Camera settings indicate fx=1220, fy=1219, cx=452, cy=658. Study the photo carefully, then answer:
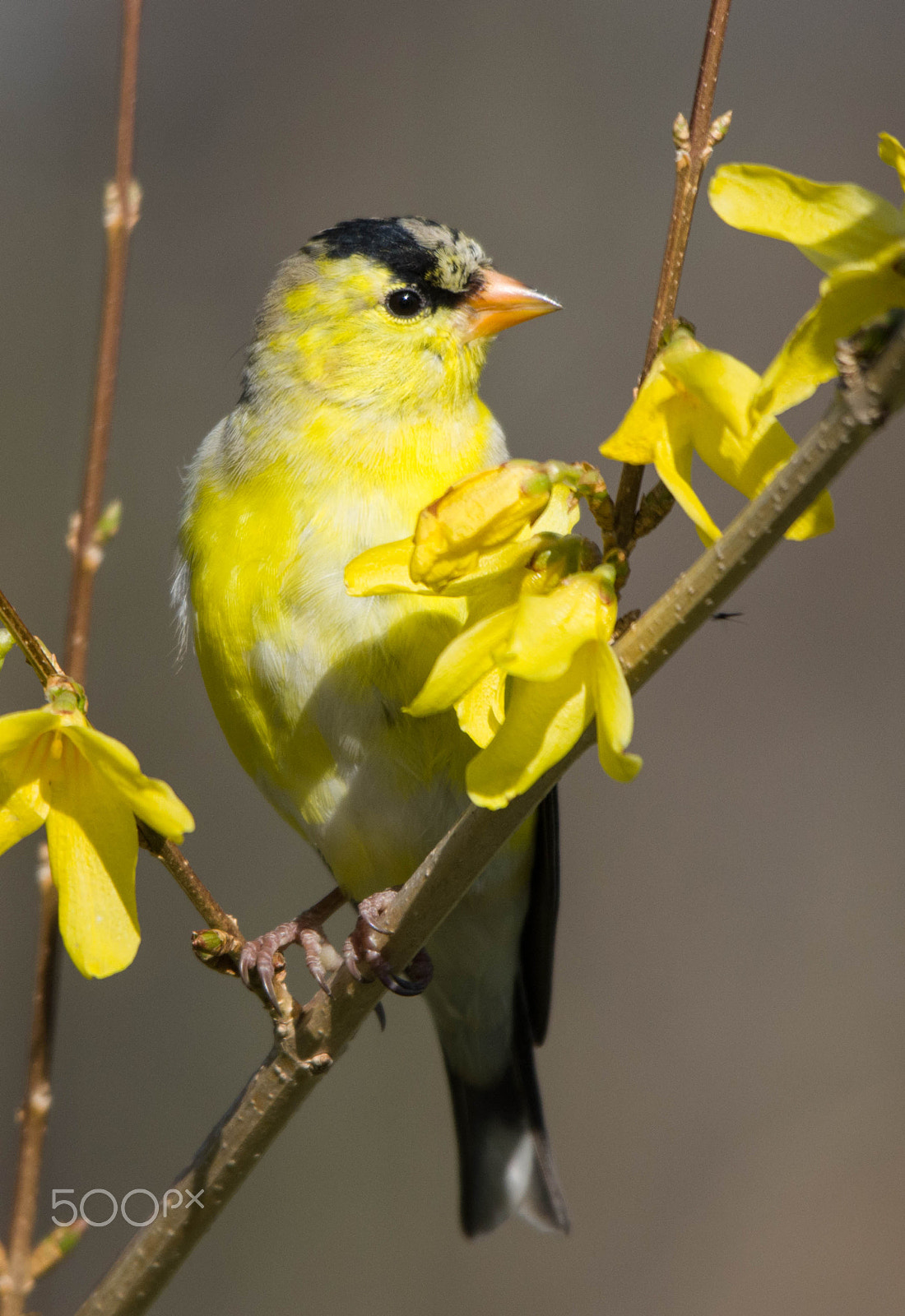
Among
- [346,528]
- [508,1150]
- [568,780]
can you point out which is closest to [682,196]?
[346,528]

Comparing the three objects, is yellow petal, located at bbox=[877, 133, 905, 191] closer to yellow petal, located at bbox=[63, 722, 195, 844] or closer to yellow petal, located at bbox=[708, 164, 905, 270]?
yellow petal, located at bbox=[708, 164, 905, 270]

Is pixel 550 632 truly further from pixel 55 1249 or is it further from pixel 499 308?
pixel 499 308

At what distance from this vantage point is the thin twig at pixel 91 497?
174cm

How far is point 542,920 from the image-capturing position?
3.13 meters

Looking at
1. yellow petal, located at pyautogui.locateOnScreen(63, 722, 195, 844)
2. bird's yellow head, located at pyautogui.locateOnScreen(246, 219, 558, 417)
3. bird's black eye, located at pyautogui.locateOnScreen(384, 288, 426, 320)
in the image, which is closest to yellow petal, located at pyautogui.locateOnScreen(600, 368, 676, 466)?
yellow petal, located at pyautogui.locateOnScreen(63, 722, 195, 844)

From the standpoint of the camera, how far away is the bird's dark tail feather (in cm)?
330

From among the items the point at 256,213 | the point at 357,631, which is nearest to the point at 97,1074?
the point at 357,631

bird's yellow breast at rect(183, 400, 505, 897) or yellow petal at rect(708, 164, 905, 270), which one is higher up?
yellow petal at rect(708, 164, 905, 270)

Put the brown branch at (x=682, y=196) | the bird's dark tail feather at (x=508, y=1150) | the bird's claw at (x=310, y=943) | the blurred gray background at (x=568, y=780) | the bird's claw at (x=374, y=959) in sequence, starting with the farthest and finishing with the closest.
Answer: the blurred gray background at (x=568, y=780)
the bird's dark tail feather at (x=508, y=1150)
the bird's claw at (x=310, y=943)
the bird's claw at (x=374, y=959)
the brown branch at (x=682, y=196)

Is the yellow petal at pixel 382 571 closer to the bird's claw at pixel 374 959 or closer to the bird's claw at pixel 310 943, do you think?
the bird's claw at pixel 374 959

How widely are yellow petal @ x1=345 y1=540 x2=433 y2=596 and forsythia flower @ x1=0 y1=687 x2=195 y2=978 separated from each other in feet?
1.01

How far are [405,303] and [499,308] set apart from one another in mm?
199

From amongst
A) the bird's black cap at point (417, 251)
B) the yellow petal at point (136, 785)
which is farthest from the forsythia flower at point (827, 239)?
A: the bird's black cap at point (417, 251)

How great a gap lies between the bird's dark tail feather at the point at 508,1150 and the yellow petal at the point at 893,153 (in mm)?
2651
